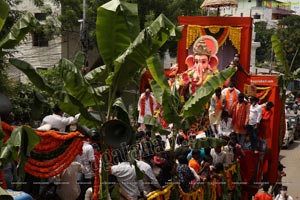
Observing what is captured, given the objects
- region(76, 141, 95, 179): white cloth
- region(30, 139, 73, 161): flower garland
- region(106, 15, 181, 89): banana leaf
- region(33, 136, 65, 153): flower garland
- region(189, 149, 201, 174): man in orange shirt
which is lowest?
region(189, 149, 201, 174): man in orange shirt

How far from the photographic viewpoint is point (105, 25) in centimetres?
608

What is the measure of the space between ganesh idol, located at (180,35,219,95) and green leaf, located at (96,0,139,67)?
6.07 metres

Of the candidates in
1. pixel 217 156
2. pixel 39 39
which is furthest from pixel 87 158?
pixel 39 39

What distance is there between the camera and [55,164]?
6.73 metres

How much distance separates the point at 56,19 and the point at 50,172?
1947 cm

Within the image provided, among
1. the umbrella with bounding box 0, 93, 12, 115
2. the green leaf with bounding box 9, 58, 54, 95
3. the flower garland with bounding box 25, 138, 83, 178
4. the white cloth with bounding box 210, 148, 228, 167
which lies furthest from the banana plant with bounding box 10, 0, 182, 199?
the white cloth with bounding box 210, 148, 228, 167

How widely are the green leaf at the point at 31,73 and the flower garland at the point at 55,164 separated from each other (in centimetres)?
103

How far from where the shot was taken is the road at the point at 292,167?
15.2 m

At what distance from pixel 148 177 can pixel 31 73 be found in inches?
93.9

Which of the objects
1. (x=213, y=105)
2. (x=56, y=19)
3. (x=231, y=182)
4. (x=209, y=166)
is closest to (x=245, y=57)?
(x=213, y=105)

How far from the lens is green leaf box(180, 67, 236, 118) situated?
7.69 meters

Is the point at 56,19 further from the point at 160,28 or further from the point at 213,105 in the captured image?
the point at 160,28

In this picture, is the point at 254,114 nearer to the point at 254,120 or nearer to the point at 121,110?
the point at 254,120

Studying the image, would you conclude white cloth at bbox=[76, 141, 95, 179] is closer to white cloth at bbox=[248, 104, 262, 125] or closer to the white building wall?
white cloth at bbox=[248, 104, 262, 125]
